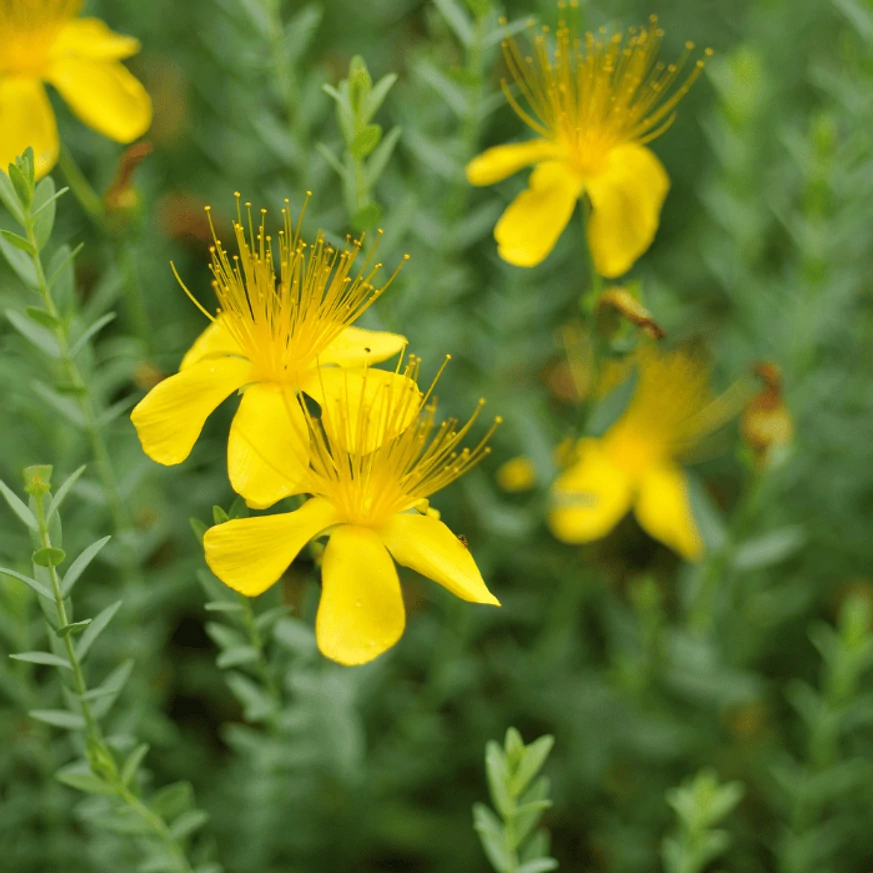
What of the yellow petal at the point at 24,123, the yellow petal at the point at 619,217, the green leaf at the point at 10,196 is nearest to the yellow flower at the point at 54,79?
the yellow petal at the point at 24,123

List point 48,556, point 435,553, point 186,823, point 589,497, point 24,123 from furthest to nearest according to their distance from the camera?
point 589,497, point 24,123, point 186,823, point 435,553, point 48,556

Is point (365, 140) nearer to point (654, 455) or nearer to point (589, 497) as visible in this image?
point (589, 497)

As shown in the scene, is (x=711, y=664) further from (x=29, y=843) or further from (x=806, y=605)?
(x=29, y=843)

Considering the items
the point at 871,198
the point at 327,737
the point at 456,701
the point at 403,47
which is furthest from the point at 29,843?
the point at 403,47

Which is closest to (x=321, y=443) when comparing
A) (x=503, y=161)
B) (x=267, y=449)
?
(x=267, y=449)

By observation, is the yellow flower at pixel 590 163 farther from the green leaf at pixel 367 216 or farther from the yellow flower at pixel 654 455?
the yellow flower at pixel 654 455
